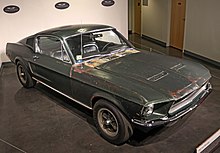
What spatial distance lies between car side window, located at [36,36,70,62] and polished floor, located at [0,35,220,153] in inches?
34.8

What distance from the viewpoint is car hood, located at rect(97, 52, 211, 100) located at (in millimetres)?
2910

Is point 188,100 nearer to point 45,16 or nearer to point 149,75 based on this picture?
point 149,75

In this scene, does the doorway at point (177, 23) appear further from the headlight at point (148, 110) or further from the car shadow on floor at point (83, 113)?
the headlight at point (148, 110)

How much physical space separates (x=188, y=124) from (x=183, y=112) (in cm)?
78

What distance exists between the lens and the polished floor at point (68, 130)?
315 centimetres

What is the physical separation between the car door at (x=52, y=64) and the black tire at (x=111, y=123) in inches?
27.4

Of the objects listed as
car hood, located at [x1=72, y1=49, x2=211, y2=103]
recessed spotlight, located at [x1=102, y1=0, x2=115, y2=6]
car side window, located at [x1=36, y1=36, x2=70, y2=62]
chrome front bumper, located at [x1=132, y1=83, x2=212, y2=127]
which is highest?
recessed spotlight, located at [x1=102, y1=0, x2=115, y2=6]

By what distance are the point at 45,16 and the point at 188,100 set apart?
5.13 meters

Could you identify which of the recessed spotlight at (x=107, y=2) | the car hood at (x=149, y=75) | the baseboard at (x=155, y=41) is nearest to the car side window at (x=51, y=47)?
the car hood at (x=149, y=75)

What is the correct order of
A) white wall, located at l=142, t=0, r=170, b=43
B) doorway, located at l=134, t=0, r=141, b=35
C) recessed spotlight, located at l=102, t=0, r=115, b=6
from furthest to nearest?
doorway, located at l=134, t=0, r=141, b=35 < white wall, located at l=142, t=0, r=170, b=43 < recessed spotlight, located at l=102, t=0, r=115, b=6

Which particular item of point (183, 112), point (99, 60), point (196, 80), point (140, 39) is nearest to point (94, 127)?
point (99, 60)

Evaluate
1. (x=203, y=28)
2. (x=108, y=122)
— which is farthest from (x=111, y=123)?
(x=203, y=28)

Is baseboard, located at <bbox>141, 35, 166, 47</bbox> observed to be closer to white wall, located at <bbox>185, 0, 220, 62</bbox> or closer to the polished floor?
white wall, located at <bbox>185, 0, 220, 62</bbox>

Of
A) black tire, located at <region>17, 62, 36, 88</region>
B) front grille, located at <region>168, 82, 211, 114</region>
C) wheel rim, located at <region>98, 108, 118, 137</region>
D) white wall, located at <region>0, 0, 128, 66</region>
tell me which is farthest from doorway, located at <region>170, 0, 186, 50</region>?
wheel rim, located at <region>98, 108, 118, 137</region>
